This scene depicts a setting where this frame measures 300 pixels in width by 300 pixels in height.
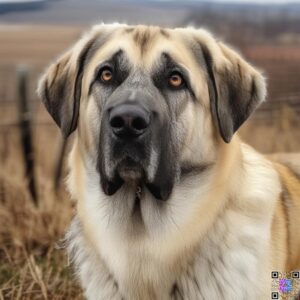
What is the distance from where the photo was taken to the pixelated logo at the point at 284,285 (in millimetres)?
3197

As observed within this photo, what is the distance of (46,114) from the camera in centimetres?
704

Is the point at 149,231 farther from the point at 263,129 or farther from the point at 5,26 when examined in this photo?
the point at 263,129

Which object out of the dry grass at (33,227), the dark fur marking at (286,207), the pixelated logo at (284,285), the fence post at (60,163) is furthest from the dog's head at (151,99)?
the fence post at (60,163)

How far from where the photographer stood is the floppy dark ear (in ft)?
10.1

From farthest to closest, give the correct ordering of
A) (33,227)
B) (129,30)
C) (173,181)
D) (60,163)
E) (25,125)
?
(60,163), (25,125), (33,227), (129,30), (173,181)

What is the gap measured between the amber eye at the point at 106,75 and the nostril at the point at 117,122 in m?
0.41

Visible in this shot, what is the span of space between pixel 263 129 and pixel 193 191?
428 centimetres

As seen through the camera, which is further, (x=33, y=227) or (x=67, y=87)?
(x=33, y=227)

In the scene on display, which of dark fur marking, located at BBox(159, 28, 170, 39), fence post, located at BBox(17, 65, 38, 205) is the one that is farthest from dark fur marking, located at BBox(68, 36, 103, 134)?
fence post, located at BBox(17, 65, 38, 205)

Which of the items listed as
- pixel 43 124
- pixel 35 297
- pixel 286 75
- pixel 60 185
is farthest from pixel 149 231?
pixel 286 75

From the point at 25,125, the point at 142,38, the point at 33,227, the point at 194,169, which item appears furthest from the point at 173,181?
the point at 25,125

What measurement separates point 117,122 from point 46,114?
450cm

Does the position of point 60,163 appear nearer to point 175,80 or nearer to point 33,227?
point 33,227

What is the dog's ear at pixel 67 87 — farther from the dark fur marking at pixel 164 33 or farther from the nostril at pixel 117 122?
the nostril at pixel 117 122
